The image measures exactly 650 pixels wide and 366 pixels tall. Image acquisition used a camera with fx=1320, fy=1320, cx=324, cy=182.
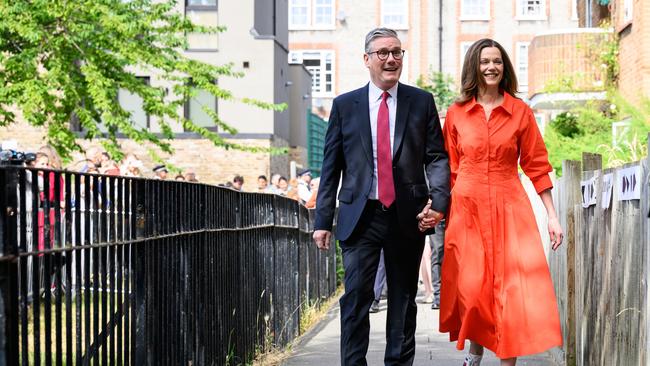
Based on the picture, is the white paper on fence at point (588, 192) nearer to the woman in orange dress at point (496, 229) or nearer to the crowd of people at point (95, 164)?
the woman in orange dress at point (496, 229)

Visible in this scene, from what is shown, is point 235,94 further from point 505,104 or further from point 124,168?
point 505,104

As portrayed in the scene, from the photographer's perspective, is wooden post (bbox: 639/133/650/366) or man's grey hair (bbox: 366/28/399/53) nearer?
wooden post (bbox: 639/133/650/366)

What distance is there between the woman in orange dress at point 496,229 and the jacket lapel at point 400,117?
483 mm

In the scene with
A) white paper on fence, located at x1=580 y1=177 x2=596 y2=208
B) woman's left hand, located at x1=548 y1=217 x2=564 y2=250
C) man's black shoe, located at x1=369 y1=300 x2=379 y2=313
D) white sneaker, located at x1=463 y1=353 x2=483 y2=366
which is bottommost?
man's black shoe, located at x1=369 y1=300 x2=379 y2=313

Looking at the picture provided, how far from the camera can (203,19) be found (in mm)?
39219

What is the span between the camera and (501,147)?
297 inches

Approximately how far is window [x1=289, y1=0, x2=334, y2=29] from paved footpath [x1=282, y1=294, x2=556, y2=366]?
4939cm

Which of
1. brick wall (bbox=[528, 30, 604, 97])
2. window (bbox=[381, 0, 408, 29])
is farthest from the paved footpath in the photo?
window (bbox=[381, 0, 408, 29])

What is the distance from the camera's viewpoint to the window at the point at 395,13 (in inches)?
2391

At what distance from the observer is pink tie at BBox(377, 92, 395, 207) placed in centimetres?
721

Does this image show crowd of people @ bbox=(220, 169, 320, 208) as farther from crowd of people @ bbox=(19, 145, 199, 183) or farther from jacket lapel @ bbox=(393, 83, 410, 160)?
jacket lapel @ bbox=(393, 83, 410, 160)

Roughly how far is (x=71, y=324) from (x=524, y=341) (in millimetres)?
3278

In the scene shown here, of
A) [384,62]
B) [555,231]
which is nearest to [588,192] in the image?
[555,231]

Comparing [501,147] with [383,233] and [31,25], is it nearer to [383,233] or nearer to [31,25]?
[383,233]
